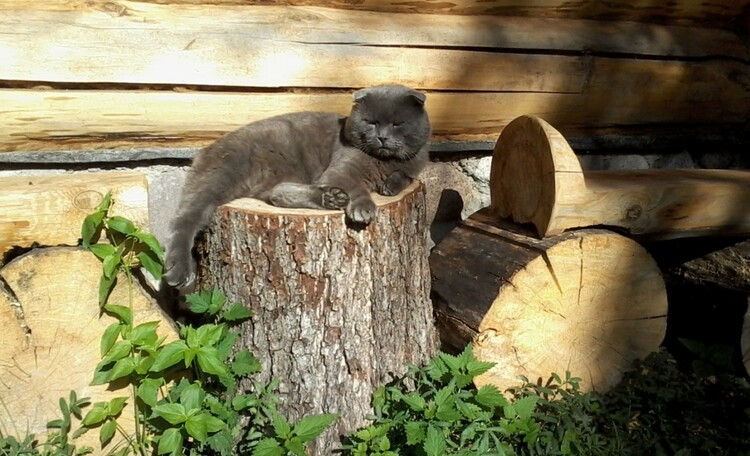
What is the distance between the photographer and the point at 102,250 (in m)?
2.37

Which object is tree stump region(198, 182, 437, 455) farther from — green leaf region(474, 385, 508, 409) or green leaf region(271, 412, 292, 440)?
green leaf region(474, 385, 508, 409)

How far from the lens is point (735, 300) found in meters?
3.36

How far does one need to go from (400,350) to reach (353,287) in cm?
37

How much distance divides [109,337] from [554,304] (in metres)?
1.69

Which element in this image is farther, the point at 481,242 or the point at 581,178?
the point at 481,242

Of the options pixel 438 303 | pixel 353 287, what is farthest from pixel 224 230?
pixel 438 303

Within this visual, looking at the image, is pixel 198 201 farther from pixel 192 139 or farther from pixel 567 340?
pixel 567 340

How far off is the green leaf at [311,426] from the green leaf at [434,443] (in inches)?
13.5

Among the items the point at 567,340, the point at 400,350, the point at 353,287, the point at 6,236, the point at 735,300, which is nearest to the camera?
the point at 6,236

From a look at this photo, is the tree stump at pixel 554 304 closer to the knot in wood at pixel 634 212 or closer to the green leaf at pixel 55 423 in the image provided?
the knot in wood at pixel 634 212

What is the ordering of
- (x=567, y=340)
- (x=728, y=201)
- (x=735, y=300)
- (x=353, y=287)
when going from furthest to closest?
(x=735, y=300), (x=728, y=201), (x=567, y=340), (x=353, y=287)

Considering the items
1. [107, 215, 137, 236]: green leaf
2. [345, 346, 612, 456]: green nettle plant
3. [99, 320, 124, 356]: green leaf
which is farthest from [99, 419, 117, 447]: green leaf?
[345, 346, 612, 456]: green nettle plant

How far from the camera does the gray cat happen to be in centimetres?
263

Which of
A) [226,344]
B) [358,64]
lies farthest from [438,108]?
[226,344]
